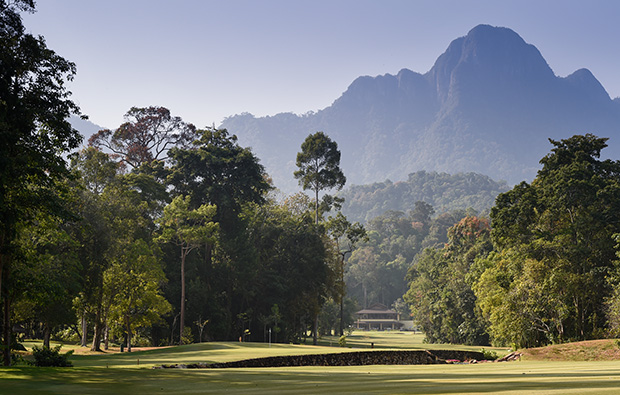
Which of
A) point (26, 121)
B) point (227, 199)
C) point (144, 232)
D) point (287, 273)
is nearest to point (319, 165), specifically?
point (287, 273)

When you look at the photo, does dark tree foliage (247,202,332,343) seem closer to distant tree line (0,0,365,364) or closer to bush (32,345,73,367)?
distant tree line (0,0,365,364)

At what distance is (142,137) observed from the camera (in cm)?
7175

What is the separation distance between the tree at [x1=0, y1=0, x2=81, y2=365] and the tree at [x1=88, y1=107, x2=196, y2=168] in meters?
47.0

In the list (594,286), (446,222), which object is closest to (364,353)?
(594,286)

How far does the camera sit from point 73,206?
3712 cm

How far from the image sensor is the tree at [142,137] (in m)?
70.1

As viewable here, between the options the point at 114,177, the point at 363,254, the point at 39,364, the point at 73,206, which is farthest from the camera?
the point at 363,254

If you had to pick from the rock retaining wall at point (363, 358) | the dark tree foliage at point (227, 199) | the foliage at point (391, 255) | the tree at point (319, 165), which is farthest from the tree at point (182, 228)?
the foliage at point (391, 255)

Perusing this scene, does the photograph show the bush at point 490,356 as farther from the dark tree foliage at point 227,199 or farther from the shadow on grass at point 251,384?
the shadow on grass at point 251,384

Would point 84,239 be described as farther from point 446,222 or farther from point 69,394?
point 446,222

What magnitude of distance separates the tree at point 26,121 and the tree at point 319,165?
52.9 metres

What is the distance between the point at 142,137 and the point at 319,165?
23.3m

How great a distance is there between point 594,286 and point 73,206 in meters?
37.2

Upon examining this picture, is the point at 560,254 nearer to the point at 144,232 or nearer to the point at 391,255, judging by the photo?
the point at 144,232
